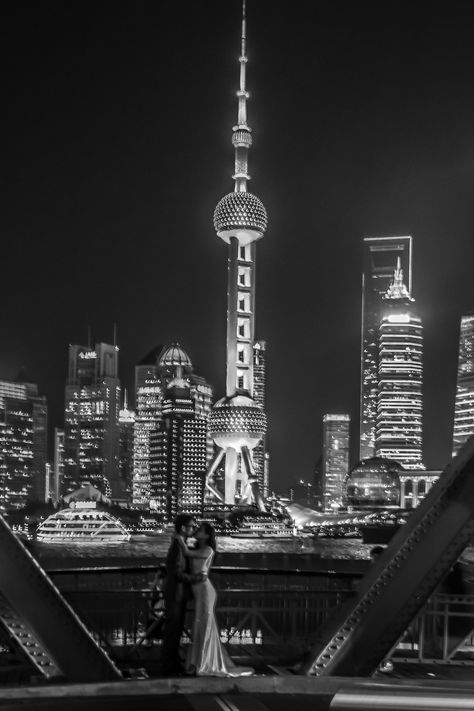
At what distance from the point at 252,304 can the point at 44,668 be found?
18558cm

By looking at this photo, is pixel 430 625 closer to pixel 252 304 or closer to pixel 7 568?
pixel 7 568

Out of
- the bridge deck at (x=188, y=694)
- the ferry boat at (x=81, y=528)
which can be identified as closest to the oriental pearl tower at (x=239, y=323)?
the ferry boat at (x=81, y=528)

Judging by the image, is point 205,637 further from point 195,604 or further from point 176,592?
point 176,592

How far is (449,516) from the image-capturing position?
11305mm

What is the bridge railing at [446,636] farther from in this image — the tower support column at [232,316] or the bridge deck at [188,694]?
the tower support column at [232,316]

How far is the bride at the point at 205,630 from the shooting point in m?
12.4

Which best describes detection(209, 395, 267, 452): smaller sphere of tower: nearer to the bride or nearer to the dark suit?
the dark suit

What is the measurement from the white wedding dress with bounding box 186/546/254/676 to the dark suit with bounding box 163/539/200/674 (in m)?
0.15

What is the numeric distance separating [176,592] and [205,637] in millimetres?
893

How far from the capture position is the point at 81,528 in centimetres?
18362

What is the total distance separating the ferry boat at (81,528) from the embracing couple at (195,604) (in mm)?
167713

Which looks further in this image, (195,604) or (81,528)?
(81,528)

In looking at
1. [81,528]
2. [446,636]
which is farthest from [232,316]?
[446,636]

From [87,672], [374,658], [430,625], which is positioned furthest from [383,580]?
[430,625]
